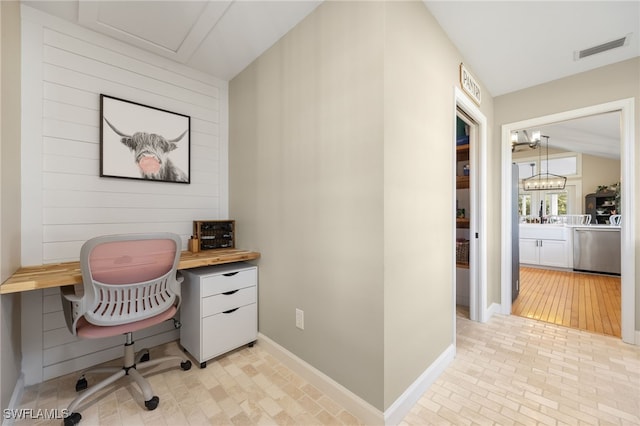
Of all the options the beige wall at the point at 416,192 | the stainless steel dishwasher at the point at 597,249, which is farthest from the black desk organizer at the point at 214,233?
the stainless steel dishwasher at the point at 597,249

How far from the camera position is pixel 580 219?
624cm

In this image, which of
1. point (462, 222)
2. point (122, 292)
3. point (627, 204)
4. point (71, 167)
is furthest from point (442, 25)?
point (71, 167)

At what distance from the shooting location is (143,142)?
7.25 ft

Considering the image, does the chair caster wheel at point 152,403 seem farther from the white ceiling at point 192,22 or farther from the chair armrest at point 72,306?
the white ceiling at point 192,22

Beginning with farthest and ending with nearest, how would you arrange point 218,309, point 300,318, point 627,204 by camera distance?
point 627,204
point 218,309
point 300,318

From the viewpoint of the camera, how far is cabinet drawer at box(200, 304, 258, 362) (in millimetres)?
1953

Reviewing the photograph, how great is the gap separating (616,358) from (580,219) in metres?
5.80

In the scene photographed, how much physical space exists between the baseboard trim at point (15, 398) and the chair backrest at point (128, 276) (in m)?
0.62

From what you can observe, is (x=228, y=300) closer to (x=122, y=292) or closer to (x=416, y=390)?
(x=122, y=292)

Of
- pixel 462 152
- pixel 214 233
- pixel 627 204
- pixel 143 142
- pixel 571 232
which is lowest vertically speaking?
pixel 571 232

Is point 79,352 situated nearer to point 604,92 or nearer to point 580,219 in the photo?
point 604,92

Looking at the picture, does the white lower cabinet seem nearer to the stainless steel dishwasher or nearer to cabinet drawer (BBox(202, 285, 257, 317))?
the stainless steel dishwasher

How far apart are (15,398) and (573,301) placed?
5477mm

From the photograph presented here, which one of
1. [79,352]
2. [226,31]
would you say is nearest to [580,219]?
[226,31]
